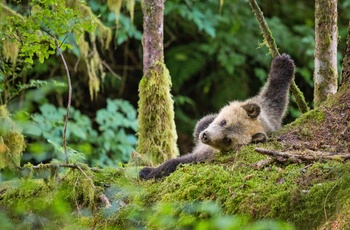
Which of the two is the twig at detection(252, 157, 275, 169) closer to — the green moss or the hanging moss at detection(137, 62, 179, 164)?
the green moss

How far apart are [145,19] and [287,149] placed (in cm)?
219

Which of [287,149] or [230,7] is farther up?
[230,7]

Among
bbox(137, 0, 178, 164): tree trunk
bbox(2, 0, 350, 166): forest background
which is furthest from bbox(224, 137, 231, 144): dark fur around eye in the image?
bbox(2, 0, 350, 166): forest background

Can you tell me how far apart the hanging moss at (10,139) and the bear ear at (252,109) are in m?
2.02

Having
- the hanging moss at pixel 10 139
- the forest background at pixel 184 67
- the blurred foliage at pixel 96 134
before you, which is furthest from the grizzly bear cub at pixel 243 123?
the forest background at pixel 184 67

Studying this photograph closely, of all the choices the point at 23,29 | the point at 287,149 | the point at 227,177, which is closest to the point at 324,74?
the point at 287,149

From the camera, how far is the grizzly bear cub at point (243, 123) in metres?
5.01

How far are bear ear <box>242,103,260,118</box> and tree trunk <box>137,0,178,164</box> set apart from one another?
83 cm

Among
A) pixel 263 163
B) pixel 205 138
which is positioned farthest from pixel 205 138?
pixel 263 163

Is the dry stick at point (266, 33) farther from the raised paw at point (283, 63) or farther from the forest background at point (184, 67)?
the forest background at point (184, 67)

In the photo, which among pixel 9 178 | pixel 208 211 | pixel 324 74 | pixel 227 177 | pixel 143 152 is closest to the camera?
pixel 208 211

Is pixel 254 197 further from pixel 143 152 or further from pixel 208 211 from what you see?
pixel 143 152

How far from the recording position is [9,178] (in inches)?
201

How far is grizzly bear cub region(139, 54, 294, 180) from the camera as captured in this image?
197 inches
